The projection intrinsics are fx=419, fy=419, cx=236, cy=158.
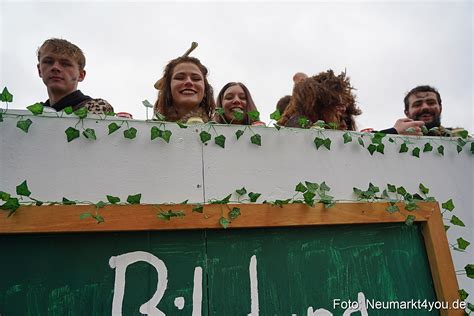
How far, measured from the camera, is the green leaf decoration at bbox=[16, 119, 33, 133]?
1.20m

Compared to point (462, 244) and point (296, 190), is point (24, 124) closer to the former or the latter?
point (296, 190)

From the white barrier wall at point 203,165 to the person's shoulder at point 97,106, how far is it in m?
0.24

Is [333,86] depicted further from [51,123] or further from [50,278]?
[50,278]

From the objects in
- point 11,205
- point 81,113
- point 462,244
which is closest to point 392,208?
point 462,244

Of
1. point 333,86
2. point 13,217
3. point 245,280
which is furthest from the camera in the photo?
point 333,86

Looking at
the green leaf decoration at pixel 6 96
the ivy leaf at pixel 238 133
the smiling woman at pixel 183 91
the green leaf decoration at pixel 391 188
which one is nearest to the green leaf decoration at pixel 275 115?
the ivy leaf at pixel 238 133

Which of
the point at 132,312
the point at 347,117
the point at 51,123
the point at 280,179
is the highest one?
the point at 347,117

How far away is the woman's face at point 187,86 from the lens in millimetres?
1727

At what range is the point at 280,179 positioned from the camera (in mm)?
1404

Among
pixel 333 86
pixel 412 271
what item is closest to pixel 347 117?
pixel 333 86

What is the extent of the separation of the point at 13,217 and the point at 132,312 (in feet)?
1.31

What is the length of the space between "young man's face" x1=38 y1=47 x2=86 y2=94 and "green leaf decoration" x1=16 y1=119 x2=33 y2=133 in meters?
0.53

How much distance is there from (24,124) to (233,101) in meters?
1.05

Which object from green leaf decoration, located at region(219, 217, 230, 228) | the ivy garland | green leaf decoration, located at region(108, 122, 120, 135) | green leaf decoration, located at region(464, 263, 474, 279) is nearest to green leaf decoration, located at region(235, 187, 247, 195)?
the ivy garland
